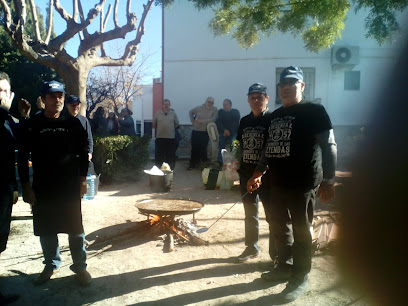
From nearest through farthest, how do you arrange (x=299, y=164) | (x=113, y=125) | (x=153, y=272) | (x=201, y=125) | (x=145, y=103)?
(x=299, y=164) → (x=153, y=272) → (x=201, y=125) → (x=113, y=125) → (x=145, y=103)

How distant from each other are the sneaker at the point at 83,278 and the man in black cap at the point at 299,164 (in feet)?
6.11

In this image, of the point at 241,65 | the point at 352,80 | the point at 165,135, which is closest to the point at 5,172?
the point at 165,135

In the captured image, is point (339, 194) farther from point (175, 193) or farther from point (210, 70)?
point (210, 70)

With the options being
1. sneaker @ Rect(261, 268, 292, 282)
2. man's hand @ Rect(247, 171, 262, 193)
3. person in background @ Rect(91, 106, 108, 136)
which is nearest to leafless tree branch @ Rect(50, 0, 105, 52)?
person in background @ Rect(91, 106, 108, 136)

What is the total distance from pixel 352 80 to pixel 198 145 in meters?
7.02

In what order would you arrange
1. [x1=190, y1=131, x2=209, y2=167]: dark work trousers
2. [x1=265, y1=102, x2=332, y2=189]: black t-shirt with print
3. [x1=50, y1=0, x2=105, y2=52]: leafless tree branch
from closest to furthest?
[x1=265, y1=102, x2=332, y2=189]: black t-shirt with print → [x1=50, y1=0, x2=105, y2=52]: leafless tree branch → [x1=190, y1=131, x2=209, y2=167]: dark work trousers

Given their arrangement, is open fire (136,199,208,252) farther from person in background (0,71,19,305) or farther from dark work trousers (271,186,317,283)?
person in background (0,71,19,305)

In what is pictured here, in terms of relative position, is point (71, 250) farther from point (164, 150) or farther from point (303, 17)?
point (164, 150)

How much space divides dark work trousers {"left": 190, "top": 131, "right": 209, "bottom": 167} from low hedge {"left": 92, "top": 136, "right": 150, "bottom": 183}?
198 centimetres

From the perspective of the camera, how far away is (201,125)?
33.9ft

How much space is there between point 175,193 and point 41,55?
4847 mm

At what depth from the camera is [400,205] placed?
5.70m

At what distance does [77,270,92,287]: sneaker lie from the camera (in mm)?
3445

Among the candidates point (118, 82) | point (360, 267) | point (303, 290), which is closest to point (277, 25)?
point (360, 267)
